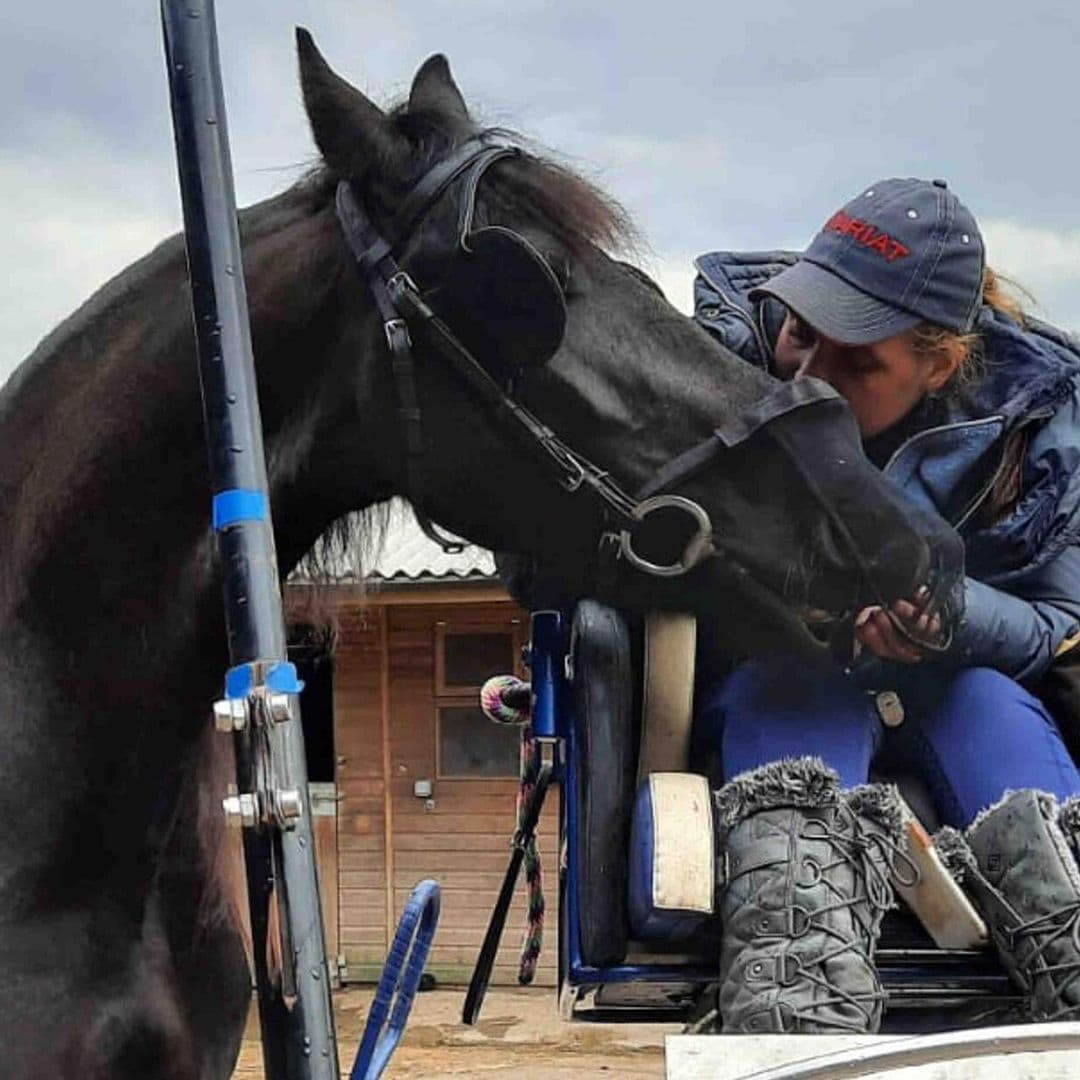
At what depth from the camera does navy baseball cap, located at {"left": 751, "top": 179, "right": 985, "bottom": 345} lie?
1.83 meters

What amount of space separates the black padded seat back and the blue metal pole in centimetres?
47

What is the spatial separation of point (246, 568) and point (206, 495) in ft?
1.69

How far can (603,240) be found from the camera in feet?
5.77

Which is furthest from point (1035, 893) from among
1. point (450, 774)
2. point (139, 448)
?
point (450, 774)

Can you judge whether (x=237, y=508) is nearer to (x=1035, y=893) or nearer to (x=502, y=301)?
(x=502, y=301)

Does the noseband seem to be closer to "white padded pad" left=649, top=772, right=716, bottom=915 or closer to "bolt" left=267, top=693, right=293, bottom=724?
"white padded pad" left=649, top=772, right=716, bottom=915

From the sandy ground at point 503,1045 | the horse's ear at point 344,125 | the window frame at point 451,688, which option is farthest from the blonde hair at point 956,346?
the window frame at point 451,688

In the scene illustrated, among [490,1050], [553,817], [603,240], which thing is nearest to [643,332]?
[603,240]

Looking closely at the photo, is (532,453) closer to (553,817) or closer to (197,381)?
(197,381)

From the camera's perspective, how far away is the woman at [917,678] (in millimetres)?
1598

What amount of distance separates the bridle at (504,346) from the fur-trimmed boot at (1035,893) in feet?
0.67

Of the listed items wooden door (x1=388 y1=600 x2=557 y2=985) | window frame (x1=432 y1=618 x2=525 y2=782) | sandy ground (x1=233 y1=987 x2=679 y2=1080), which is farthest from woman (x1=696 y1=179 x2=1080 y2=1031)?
wooden door (x1=388 y1=600 x2=557 y2=985)

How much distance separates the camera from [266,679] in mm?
1198

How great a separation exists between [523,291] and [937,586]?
1.75 feet
